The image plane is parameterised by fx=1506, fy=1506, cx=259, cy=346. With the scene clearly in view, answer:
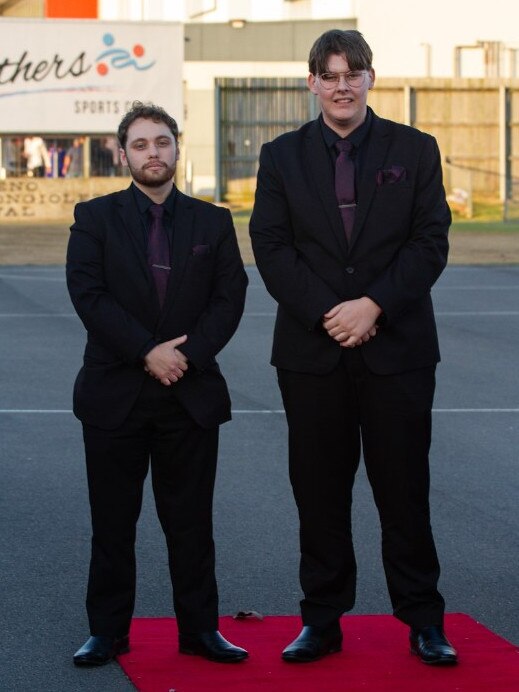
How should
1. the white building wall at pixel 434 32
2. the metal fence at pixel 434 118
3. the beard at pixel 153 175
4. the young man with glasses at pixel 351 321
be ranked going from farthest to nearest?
the white building wall at pixel 434 32
the metal fence at pixel 434 118
the beard at pixel 153 175
the young man with glasses at pixel 351 321

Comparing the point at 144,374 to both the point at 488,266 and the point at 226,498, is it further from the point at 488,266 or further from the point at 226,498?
the point at 488,266

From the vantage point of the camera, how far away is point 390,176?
5164mm

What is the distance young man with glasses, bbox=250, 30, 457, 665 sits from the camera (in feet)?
16.8

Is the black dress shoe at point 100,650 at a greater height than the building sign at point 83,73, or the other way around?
the building sign at point 83,73

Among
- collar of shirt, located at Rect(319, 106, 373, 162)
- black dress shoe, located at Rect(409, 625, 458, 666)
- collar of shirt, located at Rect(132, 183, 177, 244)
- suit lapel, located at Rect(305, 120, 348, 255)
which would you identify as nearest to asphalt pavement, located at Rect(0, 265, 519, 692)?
black dress shoe, located at Rect(409, 625, 458, 666)

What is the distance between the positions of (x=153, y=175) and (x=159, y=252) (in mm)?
274

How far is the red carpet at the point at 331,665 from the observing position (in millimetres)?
4996

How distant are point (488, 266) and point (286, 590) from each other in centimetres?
1977

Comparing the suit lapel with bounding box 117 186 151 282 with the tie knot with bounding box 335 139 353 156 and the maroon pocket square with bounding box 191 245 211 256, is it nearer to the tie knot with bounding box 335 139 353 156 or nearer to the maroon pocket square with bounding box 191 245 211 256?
the maroon pocket square with bounding box 191 245 211 256

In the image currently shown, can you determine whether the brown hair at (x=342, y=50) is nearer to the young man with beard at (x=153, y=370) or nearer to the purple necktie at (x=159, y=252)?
the young man with beard at (x=153, y=370)

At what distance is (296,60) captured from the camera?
4722 centimetres

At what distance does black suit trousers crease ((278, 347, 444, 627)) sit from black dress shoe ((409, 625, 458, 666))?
0.14 feet

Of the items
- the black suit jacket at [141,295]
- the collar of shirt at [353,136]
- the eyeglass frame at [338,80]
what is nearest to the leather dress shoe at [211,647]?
the black suit jacket at [141,295]

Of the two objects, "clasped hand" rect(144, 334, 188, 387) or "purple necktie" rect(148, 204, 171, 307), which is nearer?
"clasped hand" rect(144, 334, 188, 387)
